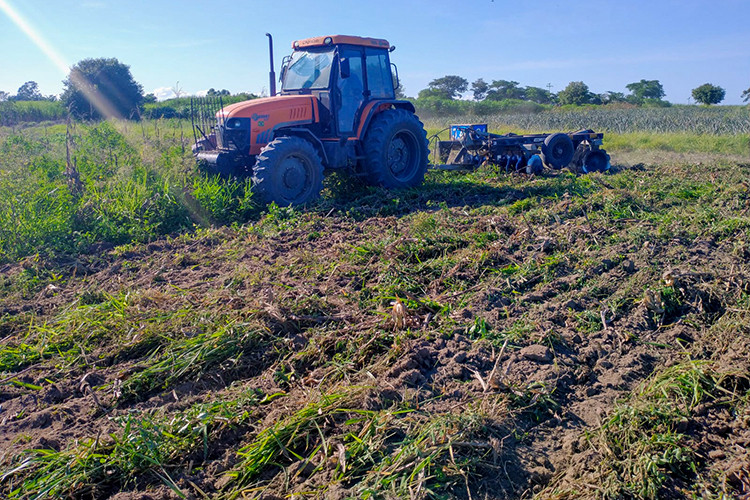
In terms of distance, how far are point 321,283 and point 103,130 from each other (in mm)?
9108

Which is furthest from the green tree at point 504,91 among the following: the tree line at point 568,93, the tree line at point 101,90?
the tree line at point 101,90

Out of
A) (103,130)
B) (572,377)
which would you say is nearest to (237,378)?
(572,377)

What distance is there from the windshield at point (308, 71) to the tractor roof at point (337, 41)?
0.47 feet

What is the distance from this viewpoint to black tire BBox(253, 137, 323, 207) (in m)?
7.37

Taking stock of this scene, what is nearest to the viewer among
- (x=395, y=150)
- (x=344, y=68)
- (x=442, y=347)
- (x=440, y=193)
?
(x=442, y=347)

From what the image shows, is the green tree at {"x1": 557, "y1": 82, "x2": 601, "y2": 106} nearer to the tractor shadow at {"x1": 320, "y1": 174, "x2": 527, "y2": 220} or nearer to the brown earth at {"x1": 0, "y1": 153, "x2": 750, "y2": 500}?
the tractor shadow at {"x1": 320, "y1": 174, "x2": 527, "y2": 220}

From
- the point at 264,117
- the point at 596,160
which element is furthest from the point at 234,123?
the point at 596,160

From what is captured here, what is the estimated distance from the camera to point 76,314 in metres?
4.18

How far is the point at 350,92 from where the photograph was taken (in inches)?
332

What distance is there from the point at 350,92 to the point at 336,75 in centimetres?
37

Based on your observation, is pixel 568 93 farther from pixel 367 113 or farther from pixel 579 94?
pixel 367 113

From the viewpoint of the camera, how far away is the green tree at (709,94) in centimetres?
4219

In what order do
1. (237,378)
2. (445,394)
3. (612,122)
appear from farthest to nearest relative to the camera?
(612,122) < (237,378) < (445,394)

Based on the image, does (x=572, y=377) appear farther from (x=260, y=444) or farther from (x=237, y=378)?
(x=237, y=378)
